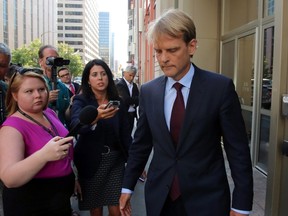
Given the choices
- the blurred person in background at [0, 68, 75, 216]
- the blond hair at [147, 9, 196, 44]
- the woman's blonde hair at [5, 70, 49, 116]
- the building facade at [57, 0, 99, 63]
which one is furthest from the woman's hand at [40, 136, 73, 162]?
the building facade at [57, 0, 99, 63]

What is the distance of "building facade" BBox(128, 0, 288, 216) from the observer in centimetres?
255

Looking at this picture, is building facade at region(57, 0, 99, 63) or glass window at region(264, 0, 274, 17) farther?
building facade at region(57, 0, 99, 63)

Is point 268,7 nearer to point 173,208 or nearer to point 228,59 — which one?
point 228,59

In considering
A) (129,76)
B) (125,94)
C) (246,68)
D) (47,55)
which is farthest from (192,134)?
(129,76)

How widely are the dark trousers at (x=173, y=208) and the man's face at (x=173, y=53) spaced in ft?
2.44

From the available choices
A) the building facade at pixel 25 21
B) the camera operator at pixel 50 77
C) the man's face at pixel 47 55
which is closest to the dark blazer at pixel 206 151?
the camera operator at pixel 50 77

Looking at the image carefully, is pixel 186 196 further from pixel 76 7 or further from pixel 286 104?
pixel 76 7

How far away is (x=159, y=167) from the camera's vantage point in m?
2.05

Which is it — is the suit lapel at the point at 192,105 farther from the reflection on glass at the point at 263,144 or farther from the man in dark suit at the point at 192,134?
the reflection on glass at the point at 263,144

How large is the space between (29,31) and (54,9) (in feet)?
115

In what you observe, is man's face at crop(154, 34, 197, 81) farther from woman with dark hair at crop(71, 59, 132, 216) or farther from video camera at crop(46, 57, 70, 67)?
video camera at crop(46, 57, 70, 67)

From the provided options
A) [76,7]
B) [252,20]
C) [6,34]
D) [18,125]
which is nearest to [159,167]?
[18,125]

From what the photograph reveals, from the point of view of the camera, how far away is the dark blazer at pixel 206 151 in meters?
1.90

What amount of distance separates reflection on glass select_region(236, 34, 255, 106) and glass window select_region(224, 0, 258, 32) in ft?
1.41
